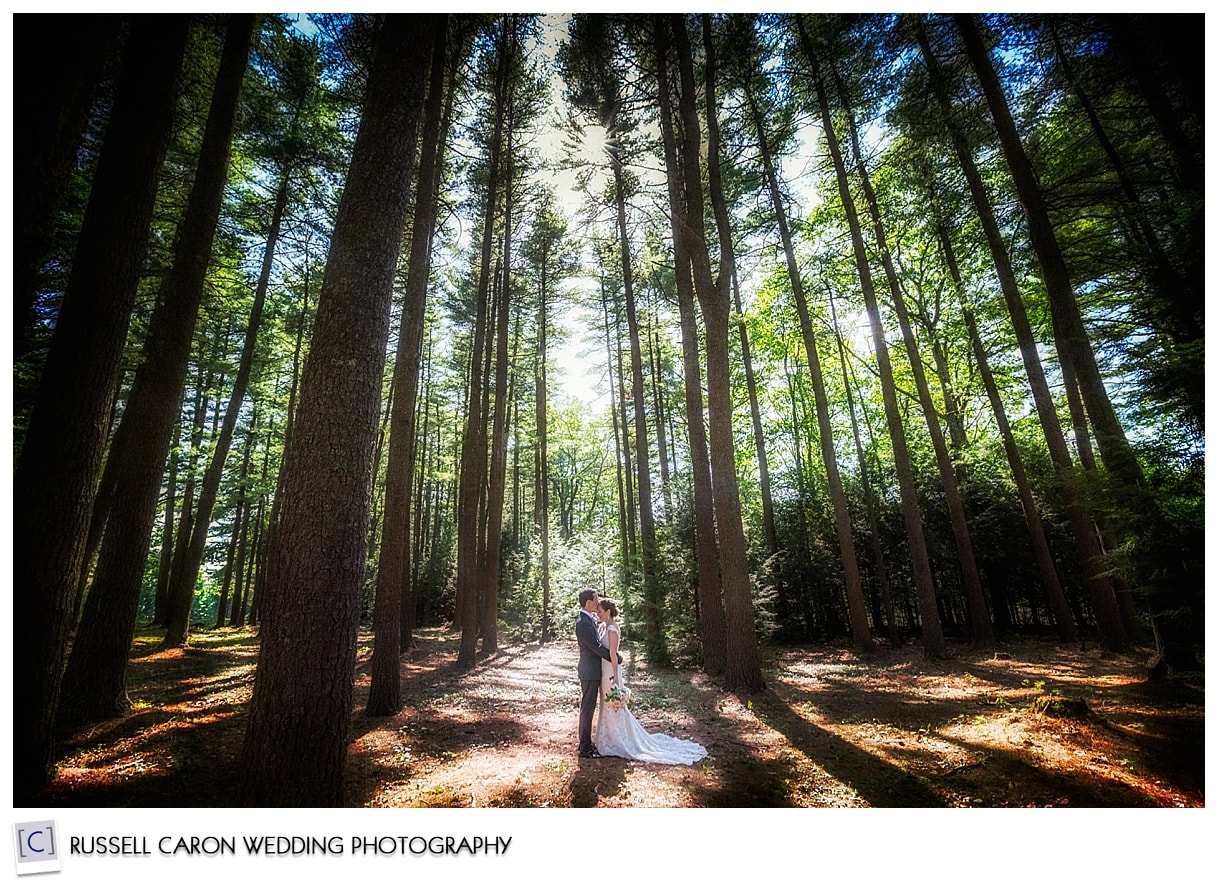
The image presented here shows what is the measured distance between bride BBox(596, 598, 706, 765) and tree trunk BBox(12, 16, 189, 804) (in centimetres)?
464

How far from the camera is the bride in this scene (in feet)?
15.6

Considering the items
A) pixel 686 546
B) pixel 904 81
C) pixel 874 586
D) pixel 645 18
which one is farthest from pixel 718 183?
pixel 874 586

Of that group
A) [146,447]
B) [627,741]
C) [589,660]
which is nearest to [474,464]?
[146,447]

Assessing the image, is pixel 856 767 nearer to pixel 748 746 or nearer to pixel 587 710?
pixel 748 746

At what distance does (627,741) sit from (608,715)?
1.08 feet

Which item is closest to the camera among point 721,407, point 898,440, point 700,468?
point 721,407

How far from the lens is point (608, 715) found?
198 inches

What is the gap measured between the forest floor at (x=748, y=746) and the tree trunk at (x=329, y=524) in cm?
154

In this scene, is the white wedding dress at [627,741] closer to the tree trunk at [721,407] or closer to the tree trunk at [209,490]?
the tree trunk at [721,407]

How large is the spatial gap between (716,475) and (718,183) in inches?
253

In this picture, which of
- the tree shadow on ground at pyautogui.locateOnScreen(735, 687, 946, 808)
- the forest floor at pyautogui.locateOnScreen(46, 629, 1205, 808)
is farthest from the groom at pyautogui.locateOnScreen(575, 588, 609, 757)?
the tree shadow on ground at pyautogui.locateOnScreen(735, 687, 946, 808)

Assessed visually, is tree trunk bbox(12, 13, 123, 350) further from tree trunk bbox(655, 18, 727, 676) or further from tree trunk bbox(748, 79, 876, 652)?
tree trunk bbox(748, 79, 876, 652)

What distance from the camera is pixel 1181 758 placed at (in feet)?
12.2
